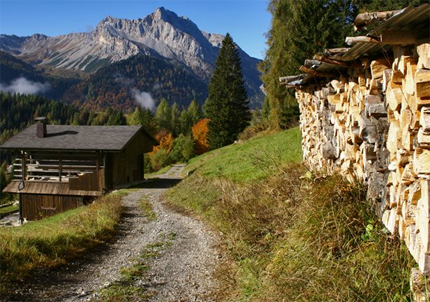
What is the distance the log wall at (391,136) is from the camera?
338 centimetres

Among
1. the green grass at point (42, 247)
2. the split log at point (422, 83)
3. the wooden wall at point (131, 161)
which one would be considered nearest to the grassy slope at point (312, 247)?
the split log at point (422, 83)

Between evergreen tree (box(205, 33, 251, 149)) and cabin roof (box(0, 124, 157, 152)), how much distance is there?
22756 millimetres

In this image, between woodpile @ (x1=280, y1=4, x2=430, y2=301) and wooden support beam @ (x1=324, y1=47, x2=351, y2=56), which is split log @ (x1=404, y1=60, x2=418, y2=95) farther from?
wooden support beam @ (x1=324, y1=47, x2=351, y2=56)

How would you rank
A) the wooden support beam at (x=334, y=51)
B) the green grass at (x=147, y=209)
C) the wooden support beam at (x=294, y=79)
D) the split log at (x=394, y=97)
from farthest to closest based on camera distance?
1. the green grass at (x=147, y=209)
2. the wooden support beam at (x=294, y=79)
3. the wooden support beam at (x=334, y=51)
4. the split log at (x=394, y=97)

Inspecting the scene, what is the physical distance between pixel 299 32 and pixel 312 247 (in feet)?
76.6

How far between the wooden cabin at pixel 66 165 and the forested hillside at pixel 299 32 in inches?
430

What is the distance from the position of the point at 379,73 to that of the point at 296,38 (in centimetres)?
2210

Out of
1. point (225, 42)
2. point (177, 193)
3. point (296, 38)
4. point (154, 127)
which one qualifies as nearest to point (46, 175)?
point (177, 193)

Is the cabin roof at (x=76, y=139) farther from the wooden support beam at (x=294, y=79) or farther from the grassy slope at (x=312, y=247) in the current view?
the grassy slope at (x=312, y=247)

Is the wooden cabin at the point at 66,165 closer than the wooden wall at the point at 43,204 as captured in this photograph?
Yes

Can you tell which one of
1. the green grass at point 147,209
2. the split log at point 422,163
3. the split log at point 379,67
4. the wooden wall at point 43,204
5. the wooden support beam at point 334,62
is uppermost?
the wooden support beam at point 334,62

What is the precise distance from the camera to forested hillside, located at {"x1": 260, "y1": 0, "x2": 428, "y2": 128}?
2536cm

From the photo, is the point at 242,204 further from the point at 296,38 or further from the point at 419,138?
the point at 296,38

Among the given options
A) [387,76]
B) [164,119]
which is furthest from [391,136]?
[164,119]
